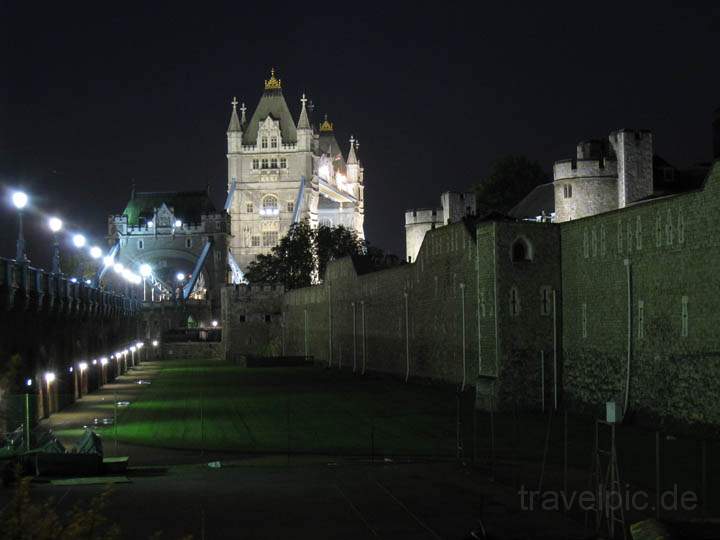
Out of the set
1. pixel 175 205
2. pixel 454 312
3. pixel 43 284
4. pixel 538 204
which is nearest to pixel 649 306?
pixel 454 312

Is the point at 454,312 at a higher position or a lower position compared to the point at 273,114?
lower

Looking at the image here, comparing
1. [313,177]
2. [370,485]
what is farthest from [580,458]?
[313,177]

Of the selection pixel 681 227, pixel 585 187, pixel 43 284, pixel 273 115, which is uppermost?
pixel 273 115

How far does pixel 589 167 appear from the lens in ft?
227

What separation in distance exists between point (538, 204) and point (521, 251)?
39510mm

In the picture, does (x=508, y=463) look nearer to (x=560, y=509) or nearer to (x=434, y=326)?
(x=560, y=509)

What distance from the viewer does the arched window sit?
133 feet

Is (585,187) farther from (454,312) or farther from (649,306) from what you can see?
(649,306)

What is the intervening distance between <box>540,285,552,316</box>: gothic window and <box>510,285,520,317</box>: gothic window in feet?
2.56

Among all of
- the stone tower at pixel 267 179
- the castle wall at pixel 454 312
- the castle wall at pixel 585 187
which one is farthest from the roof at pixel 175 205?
the castle wall at pixel 585 187

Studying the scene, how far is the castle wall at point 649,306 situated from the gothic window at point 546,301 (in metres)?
0.54

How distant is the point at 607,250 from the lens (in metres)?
36.5

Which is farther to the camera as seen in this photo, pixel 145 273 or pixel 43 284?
pixel 145 273

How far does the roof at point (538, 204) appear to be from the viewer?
77688 mm
